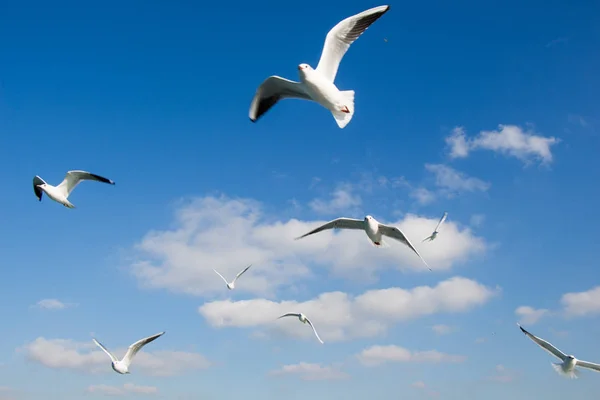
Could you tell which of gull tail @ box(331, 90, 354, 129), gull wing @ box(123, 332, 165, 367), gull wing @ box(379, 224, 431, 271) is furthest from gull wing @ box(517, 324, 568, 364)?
gull wing @ box(123, 332, 165, 367)

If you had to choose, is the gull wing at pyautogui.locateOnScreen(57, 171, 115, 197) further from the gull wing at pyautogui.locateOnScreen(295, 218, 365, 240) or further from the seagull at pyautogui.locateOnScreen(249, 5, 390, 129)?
the seagull at pyautogui.locateOnScreen(249, 5, 390, 129)

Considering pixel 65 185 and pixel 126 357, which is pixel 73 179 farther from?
pixel 126 357

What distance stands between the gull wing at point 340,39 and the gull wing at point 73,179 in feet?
41.3

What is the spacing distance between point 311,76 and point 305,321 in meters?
19.9

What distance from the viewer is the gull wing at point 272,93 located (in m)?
20.2

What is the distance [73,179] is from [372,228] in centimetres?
1438

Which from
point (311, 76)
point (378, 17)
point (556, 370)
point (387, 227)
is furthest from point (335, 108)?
point (556, 370)

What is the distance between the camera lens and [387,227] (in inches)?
914

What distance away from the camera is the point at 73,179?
94.7ft

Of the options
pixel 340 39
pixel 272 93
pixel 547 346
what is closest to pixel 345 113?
pixel 340 39

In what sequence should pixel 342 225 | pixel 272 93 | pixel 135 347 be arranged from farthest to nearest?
pixel 135 347 → pixel 342 225 → pixel 272 93

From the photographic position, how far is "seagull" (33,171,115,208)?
2817 cm

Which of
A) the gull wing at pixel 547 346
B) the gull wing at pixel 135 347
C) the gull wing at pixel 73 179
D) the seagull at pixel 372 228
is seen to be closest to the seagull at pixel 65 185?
the gull wing at pixel 73 179

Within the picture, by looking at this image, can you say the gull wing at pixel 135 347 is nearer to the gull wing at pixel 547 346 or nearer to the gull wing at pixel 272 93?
the gull wing at pixel 272 93
